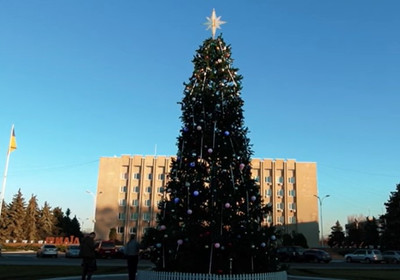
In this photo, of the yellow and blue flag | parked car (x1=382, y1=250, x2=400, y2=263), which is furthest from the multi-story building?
the yellow and blue flag

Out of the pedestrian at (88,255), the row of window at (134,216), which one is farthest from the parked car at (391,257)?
the row of window at (134,216)

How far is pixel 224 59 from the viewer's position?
13.0 metres

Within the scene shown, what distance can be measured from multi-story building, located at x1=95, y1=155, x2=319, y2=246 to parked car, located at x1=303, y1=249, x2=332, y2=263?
35.8m

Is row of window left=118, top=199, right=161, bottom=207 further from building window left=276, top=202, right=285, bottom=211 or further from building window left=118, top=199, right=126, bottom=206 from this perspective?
building window left=276, top=202, right=285, bottom=211

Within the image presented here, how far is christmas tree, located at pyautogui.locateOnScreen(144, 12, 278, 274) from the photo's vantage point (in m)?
10.9

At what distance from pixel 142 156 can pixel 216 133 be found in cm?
7077

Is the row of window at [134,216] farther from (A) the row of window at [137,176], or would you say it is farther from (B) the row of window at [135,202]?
(A) the row of window at [137,176]

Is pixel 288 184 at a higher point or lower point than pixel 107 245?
higher

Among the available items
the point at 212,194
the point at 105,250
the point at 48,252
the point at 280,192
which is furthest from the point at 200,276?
the point at 280,192

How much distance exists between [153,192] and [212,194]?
229 feet

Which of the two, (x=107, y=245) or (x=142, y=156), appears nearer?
(x=107, y=245)

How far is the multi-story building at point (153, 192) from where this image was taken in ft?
256

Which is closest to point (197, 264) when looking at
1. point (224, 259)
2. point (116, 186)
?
point (224, 259)

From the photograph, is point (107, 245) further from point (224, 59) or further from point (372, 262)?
point (224, 59)
